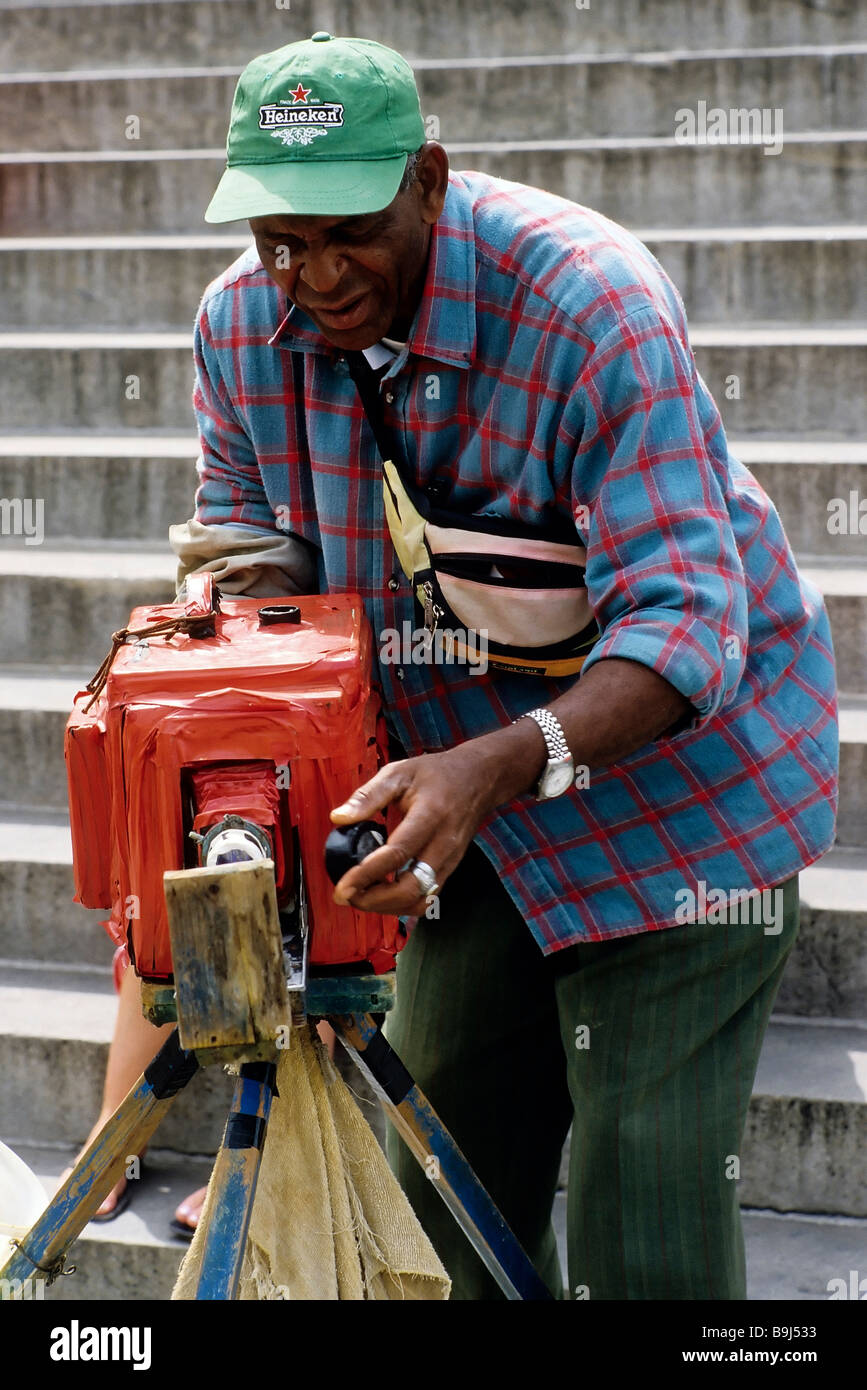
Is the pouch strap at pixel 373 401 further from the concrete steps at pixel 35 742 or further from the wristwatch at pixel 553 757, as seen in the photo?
the concrete steps at pixel 35 742

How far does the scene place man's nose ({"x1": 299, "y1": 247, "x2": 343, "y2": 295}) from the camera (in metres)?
1.47

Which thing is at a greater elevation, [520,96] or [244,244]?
[520,96]

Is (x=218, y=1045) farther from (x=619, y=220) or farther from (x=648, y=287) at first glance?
(x=619, y=220)

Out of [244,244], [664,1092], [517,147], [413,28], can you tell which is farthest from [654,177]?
[664,1092]

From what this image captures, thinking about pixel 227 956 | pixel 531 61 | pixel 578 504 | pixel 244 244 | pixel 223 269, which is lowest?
pixel 227 956

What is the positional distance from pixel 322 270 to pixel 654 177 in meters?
3.25

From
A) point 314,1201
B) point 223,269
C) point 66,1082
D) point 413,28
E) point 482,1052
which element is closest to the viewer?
point 314,1201

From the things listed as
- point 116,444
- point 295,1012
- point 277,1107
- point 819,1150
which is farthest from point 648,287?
point 116,444

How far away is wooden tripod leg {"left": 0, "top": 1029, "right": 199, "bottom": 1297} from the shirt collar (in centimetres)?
78

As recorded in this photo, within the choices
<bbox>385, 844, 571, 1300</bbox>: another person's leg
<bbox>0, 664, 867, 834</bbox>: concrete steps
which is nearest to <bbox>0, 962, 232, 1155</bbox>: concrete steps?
<bbox>0, 664, 867, 834</bbox>: concrete steps

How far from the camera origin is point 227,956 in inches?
45.9

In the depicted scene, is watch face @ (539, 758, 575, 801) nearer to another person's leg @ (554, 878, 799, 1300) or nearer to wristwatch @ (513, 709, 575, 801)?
wristwatch @ (513, 709, 575, 801)

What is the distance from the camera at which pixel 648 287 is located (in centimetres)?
151

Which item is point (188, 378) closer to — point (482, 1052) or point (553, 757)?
point (482, 1052)
